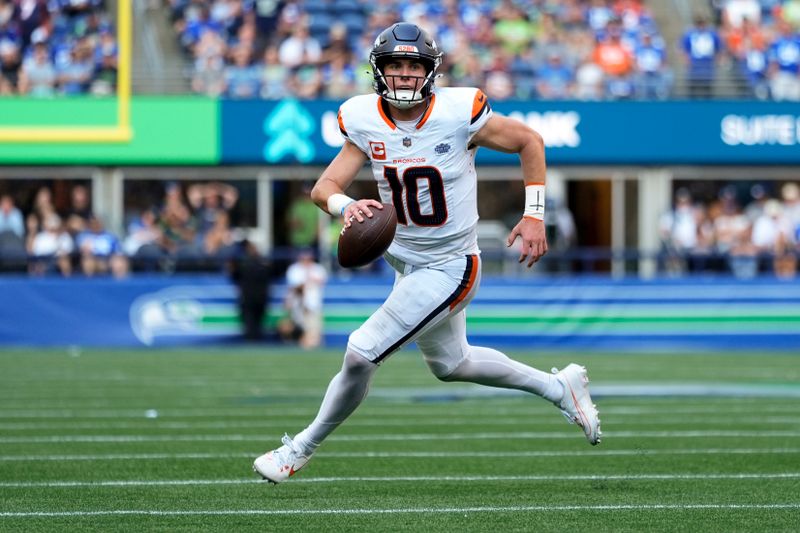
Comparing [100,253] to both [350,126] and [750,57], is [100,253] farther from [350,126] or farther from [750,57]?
[350,126]

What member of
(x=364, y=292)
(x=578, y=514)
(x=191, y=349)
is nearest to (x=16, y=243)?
(x=191, y=349)

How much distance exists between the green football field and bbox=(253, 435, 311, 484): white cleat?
11cm

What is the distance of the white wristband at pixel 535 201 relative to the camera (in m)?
5.43

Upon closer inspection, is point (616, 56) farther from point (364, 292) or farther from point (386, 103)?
point (386, 103)

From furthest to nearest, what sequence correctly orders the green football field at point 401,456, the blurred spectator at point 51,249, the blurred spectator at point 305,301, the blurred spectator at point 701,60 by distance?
the blurred spectator at point 701,60 → the blurred spectator at point 51,249 → the blurred spectator at point 305,301 → the green football field at point 401,456

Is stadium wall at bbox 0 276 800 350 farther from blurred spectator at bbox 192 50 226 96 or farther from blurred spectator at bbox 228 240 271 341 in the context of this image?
blurred spectator at bbox 192 50 226 96

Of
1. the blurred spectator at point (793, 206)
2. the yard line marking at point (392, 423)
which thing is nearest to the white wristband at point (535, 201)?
the yard line marking at point (392, 423)

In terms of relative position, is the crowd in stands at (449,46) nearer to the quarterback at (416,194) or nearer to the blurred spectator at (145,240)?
the blurred spectator at (145,240)

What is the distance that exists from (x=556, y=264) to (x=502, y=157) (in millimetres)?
1610

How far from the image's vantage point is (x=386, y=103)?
5.49 m

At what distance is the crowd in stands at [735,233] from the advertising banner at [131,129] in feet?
19.5

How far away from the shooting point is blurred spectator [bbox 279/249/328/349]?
1573 cm

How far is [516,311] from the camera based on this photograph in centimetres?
1591

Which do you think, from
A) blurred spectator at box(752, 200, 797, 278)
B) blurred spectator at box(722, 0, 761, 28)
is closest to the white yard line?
blurred spectator at box(752, 200, 797, 278)
